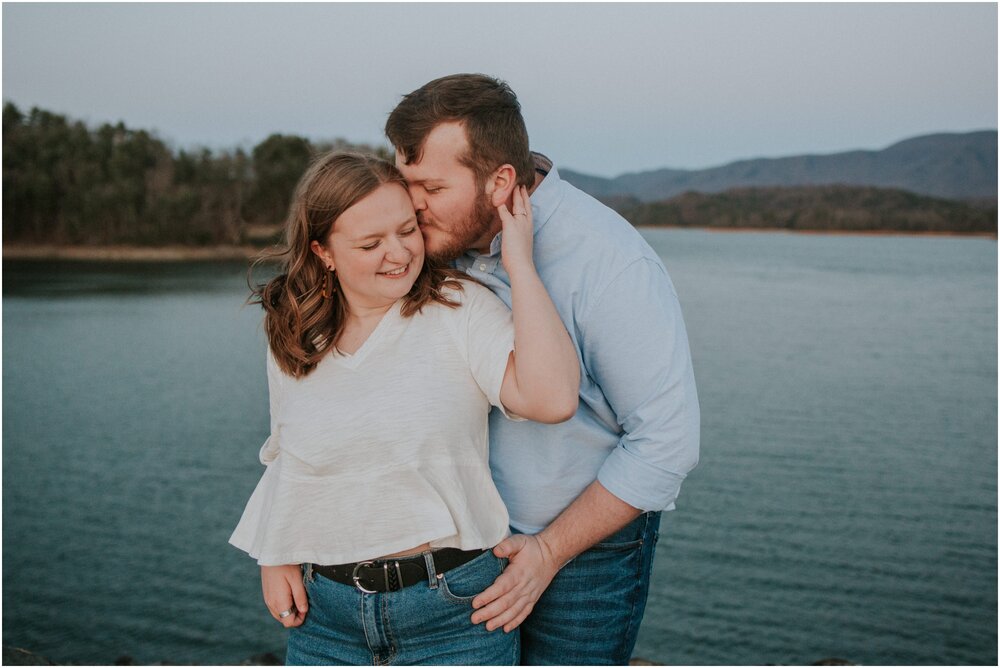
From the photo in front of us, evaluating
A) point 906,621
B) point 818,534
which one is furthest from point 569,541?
point 818,534

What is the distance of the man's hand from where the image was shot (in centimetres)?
198

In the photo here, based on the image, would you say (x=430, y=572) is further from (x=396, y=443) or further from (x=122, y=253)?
(x=122, y=253)

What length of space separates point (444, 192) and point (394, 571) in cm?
93

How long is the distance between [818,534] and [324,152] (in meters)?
11.7

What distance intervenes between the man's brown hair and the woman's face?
0.18 meters

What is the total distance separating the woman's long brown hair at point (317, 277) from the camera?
1.99m

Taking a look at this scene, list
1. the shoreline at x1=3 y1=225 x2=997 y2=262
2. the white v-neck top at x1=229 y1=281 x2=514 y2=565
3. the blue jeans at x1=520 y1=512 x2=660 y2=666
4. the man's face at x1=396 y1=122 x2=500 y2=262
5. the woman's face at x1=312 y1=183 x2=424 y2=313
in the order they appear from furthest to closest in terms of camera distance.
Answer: the shoreline at x1=3 y1=225 x2=997 y2=262
the blue jeans at x1=520 y1=512 x2=660 y2=666
the man's face at x1=396 y1=122 x2=500 y2=262
the woman's face at x1=312 y1=183 x2=424 y2=313
the white v-neck top at x1=229 y1=281 x2=514 y2=565

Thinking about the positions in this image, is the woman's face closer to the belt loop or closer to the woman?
the woman

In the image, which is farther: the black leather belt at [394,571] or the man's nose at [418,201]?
the man's nose at [418,201]

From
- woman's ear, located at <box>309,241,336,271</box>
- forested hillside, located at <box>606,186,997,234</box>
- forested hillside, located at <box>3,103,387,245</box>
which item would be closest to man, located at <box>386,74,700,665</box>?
woman's ear, located at <box>309,241,336,271</box>

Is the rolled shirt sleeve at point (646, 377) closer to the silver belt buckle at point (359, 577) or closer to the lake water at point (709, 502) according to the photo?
the silver belt buckle at point (359, 577)

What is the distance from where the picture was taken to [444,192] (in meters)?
2.13

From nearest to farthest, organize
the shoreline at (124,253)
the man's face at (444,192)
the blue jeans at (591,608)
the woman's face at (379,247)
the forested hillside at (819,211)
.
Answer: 1. the woman's face at (379,247)
2. the man's face at (444,192)
3. the blue jeans at (591,608)
4. the shoreline at (124,253)
5. the forested hillside at (819,211)

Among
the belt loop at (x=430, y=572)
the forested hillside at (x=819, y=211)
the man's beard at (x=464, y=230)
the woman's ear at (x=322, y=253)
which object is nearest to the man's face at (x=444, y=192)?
the man's beard at (x=464, y=230)
